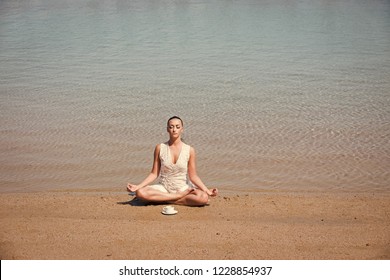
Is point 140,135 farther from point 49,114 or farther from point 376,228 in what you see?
point 376,228

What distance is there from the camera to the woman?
649 centimetres

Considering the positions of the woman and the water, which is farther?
the water

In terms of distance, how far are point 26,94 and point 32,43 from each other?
6705 mm

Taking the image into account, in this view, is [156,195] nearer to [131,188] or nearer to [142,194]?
[142,194]

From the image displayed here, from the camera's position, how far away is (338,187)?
7.58 meters

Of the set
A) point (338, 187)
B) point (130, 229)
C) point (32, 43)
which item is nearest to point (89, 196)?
point (130, 229)

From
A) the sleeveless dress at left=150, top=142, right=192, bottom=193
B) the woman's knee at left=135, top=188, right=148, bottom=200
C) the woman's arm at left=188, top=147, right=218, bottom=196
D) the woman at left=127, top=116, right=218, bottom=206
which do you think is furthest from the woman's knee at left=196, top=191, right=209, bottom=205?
the woman's knee at left=135, top=188, right=148, bottom=200

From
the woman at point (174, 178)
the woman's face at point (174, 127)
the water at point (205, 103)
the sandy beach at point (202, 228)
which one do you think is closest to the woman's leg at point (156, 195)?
the woman at point (174, 178)

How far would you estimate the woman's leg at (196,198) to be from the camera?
21.1ft

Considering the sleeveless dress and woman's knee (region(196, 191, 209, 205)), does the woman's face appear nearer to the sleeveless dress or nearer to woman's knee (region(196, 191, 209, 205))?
the sleeveless dress

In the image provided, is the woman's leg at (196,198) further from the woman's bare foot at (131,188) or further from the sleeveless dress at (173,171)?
the woman's bare foot at (131,188)

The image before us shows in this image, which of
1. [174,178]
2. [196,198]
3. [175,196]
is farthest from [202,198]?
[174,178]

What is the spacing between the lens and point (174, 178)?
6770 mm

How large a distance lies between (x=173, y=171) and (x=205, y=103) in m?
4.61
